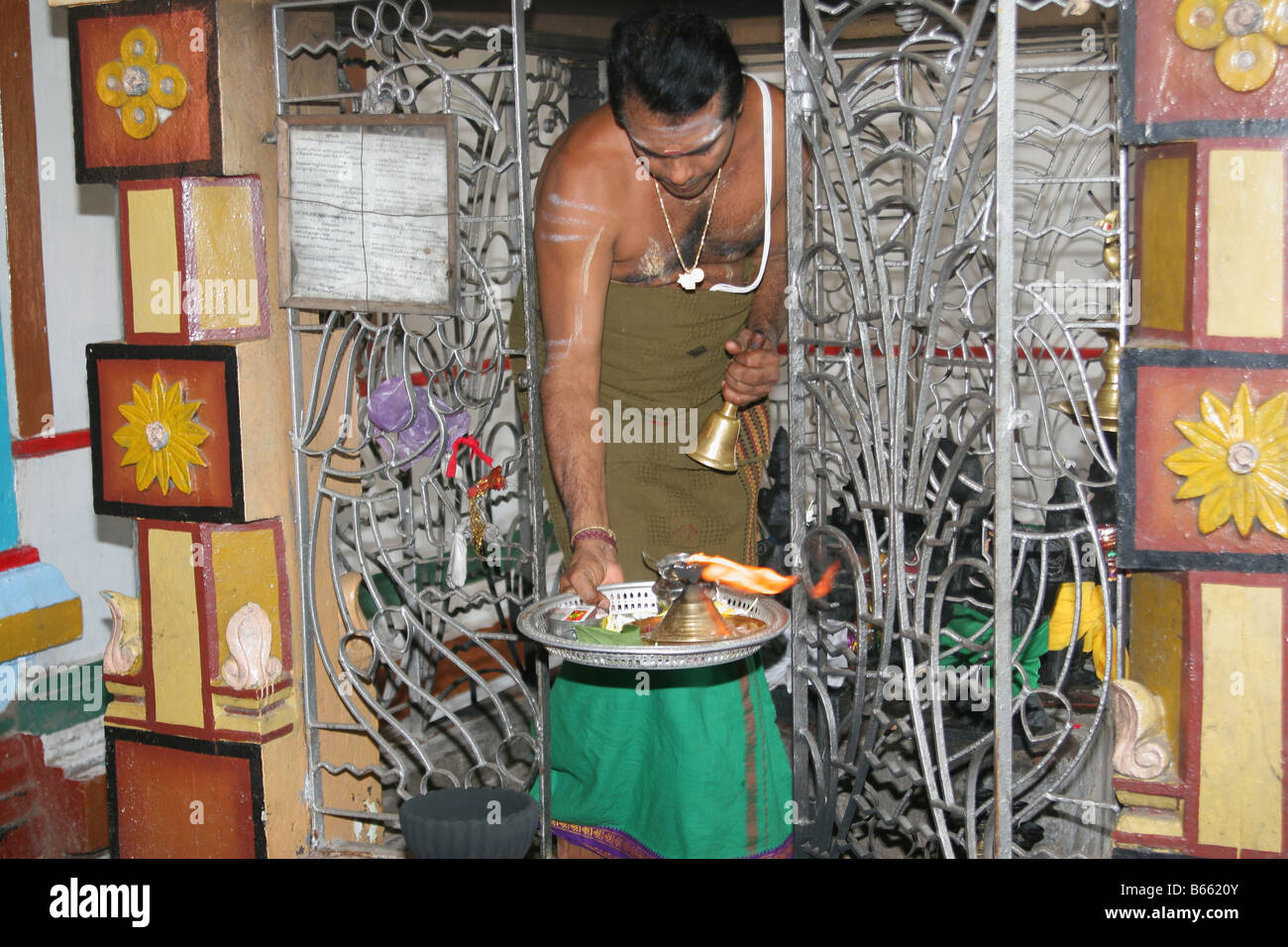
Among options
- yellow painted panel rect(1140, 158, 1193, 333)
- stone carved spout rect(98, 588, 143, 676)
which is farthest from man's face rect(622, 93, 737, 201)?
stone carved spout rect(98, 588, 143, 676)

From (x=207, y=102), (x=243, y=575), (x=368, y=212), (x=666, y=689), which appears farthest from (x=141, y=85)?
(x=666, y=689)

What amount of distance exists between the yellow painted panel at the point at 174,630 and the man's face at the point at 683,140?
1.57 m

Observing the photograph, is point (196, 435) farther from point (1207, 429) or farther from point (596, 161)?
point (1207, 429)

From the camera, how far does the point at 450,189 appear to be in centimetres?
310

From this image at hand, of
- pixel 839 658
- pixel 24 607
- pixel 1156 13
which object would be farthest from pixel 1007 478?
pixel 24 607

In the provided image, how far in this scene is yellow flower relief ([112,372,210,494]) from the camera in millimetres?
3279

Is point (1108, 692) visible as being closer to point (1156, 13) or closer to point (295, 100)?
point (1156, 13)

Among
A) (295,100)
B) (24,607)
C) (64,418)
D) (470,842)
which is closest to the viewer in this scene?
(470,842)

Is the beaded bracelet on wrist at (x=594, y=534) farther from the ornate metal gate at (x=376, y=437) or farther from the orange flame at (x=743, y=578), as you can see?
the orange flame at (x=743, y=578)

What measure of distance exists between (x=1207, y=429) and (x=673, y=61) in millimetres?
1445

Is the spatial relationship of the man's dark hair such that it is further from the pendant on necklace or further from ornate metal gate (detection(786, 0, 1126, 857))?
the pendant on necklace

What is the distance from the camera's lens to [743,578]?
121 inches

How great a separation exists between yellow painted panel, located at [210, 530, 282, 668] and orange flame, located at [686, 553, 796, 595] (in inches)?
46.7

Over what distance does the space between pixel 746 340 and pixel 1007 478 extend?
1.06 m
